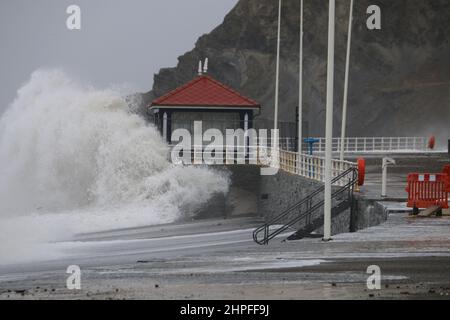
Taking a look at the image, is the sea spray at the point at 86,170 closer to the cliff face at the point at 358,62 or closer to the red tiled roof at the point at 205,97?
the red tiled roof at the point at 205,97

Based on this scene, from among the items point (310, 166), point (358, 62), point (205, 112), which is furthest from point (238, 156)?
point (358, 62)

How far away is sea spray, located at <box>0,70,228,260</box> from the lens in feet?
135

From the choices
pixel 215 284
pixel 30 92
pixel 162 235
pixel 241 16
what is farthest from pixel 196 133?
pixel 241 16

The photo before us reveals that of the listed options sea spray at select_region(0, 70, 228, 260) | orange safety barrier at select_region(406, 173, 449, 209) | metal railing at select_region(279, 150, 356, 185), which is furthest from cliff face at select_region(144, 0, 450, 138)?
orange safety barrier at select_region(406, 173, 449, 209)

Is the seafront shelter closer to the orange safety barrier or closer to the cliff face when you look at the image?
the orange safety barrier

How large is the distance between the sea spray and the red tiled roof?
1.50m

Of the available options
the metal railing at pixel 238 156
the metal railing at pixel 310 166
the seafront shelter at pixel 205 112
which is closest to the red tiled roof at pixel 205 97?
the seafront shelter at pixel 205 112

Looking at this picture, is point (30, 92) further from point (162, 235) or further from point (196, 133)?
point (162, 235)

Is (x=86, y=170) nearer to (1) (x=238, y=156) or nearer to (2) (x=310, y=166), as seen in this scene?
(1) (x=238, y=156)

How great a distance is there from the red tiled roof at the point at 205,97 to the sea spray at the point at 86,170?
4.92 ft

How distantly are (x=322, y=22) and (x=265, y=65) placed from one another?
721 centimetres

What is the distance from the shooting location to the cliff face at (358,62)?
10650 cm
